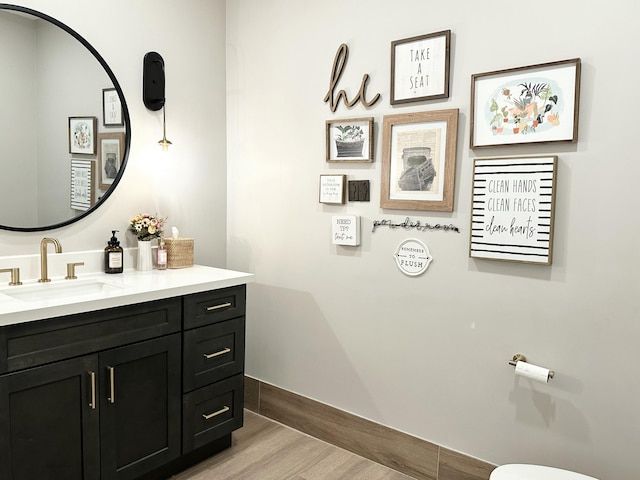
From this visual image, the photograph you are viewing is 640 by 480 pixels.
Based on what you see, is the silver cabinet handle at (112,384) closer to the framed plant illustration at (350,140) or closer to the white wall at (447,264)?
the white wall at (447,264)

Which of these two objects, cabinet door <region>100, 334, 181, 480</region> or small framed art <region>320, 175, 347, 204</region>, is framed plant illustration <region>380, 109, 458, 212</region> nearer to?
small framed art <region>320, 175, 347, 204</region>

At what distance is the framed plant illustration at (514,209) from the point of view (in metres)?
1.92

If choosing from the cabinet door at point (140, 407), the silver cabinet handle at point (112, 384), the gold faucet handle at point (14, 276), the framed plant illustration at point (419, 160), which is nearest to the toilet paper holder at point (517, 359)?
the framed plant illustration at point (419, 160)

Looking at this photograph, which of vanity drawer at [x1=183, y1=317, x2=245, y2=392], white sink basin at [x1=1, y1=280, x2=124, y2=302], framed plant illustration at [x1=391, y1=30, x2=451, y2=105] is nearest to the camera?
white sink basin at [x1=1, y1=280, x2=124, y2=302]

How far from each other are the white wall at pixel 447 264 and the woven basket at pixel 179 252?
0.42 m

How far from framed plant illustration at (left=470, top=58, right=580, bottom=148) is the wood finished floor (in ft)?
5.20

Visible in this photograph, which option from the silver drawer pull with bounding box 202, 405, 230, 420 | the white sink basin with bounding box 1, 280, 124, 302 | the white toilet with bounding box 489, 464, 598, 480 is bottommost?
the silver drawer pull with bounding box 202, 405, 230, 420

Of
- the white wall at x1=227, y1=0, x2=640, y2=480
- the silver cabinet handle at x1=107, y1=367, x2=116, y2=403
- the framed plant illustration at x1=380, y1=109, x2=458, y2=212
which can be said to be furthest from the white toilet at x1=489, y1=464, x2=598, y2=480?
the silver cabinet handle at x1=107, y1=367, x2=116, y2=403

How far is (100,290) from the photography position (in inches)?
88.7

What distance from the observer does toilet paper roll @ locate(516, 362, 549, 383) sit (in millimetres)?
1876

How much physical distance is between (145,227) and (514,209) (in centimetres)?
173

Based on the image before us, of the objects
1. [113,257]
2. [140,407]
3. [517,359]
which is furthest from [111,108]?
[517,359]

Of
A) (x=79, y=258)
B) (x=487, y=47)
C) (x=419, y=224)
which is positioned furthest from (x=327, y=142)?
(x=79, y=258)

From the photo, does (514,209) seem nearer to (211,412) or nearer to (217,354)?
(217,354)
